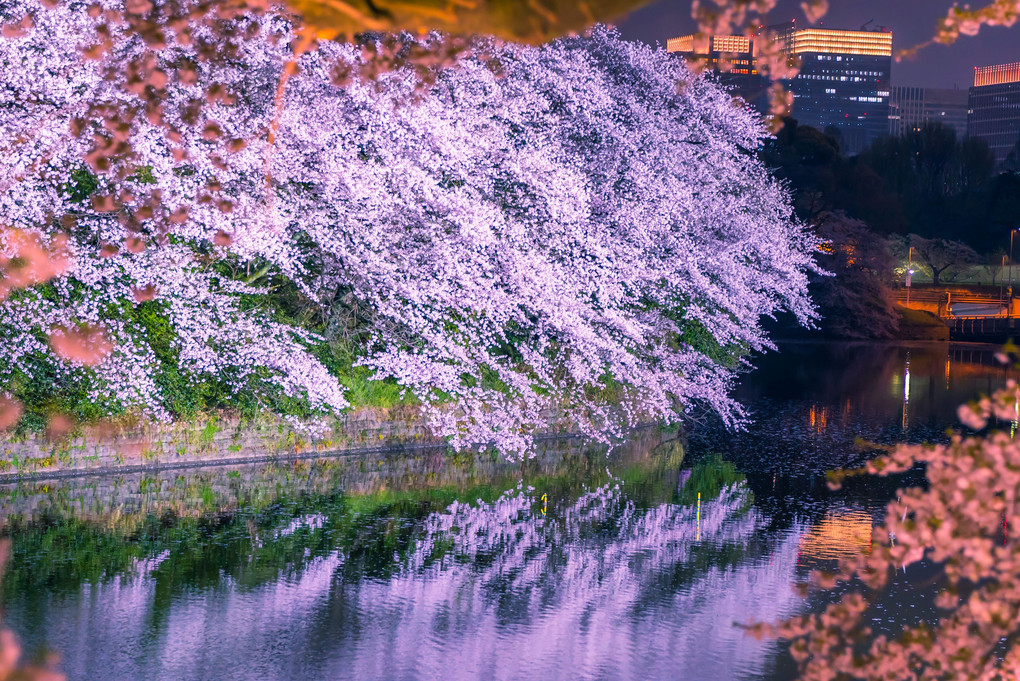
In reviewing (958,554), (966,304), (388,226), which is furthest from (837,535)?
(966,304)

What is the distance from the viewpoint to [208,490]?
16125 mm

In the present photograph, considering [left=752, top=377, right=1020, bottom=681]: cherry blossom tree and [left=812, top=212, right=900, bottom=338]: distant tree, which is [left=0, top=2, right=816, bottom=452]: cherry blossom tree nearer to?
[left=752, top=377, right=1020, bottom=681]: cherry blossom tree

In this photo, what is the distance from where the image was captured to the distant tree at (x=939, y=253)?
295 ft

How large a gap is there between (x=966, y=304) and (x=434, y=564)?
8273cm

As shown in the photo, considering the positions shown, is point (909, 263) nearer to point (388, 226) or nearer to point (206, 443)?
point (388, 226)

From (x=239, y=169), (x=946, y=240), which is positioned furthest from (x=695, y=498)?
(x=946, y=240)

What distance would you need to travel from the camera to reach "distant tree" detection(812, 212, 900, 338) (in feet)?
200

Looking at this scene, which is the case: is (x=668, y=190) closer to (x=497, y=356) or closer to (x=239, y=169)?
(x=497, y=356)

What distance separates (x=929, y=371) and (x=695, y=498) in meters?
30.5

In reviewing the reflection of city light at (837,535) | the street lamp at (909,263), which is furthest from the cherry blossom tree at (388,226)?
the street lamp at (909,263)

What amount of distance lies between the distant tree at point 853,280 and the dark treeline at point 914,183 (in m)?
3.14

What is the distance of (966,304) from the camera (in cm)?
8656

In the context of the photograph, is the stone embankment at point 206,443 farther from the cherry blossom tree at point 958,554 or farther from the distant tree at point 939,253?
the distant tree at point 939,253

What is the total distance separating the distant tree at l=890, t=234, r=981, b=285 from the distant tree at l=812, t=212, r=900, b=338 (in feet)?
84.0
